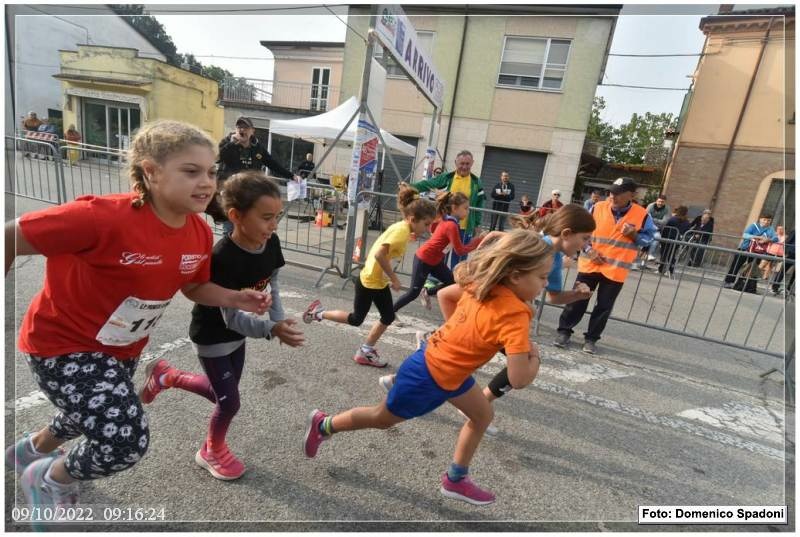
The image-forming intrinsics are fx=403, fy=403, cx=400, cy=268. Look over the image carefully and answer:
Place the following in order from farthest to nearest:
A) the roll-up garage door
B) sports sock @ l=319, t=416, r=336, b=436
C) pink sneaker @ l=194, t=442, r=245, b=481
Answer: the roll-up garage door < sports sock @ l=319, t=416, r=336, b=436 < pink sneaker @ l=194, t=442, r=245, b=481

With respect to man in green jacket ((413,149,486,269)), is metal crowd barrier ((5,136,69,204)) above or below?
below

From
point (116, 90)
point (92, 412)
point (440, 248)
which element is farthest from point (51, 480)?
point (116, 90)

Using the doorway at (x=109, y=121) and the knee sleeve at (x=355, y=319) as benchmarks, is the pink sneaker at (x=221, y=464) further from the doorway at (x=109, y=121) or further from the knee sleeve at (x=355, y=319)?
the doorway at (x=109, y=121)

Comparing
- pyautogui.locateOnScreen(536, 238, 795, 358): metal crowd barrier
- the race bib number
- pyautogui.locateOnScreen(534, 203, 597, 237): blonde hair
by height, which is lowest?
pyautogui.locateOnScreen(536, 238, 795, 358): metal crowd barrier

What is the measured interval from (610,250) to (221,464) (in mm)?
4104

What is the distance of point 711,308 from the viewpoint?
7.36 metres

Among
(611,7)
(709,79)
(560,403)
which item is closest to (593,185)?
(709,79)

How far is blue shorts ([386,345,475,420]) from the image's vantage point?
79.1 inches

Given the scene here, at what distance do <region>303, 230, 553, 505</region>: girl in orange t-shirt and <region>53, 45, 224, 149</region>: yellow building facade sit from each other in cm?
2423

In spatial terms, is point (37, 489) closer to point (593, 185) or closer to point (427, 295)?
point (427, 295)

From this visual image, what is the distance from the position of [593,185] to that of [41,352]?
3026 cm

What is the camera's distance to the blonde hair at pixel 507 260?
1.91 metres

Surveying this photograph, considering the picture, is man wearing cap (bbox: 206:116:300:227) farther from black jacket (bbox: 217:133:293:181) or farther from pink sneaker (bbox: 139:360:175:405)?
pink sneaker (bbox: 139:360:175:405)

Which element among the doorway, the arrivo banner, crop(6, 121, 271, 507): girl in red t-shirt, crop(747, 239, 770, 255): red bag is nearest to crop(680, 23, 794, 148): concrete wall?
crop(747, 239, 770, 255): red bag
